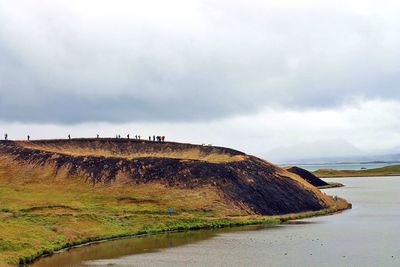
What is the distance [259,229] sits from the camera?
77.2 meters

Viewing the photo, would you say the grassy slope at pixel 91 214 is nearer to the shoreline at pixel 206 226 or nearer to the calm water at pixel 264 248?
the shoreline at pixel 206 226

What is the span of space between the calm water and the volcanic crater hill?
16.7 meters

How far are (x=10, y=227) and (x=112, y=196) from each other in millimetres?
30822

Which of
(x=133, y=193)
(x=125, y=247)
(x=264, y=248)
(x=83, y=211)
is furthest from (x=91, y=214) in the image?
(x=264, y=248)

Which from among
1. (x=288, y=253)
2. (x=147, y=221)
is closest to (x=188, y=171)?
(x=147, y=221)

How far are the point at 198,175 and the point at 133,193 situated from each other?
535 inches

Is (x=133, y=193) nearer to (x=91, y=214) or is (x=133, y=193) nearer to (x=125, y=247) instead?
(x=91, y=214)

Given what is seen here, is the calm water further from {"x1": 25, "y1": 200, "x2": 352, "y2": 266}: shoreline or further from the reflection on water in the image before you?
{"x1": 25, "y1": 200, "x2": 352, "y2": 266}: shoreline

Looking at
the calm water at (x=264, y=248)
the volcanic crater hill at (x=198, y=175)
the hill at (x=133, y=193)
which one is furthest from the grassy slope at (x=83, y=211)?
the calm water at (x=264, y=248)

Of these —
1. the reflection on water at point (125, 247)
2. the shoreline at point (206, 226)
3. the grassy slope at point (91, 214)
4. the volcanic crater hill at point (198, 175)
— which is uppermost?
the volcanic crater hill at point (198, 175)

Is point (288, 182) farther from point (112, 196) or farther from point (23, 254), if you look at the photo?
point (23, 254)

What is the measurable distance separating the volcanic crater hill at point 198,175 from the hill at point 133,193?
0.63 feet

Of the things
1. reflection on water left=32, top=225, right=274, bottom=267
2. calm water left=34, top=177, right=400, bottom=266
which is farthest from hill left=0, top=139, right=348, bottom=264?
calm water left=34, top=177, right=400, bottom=266

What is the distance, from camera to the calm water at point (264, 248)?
2010 inches
